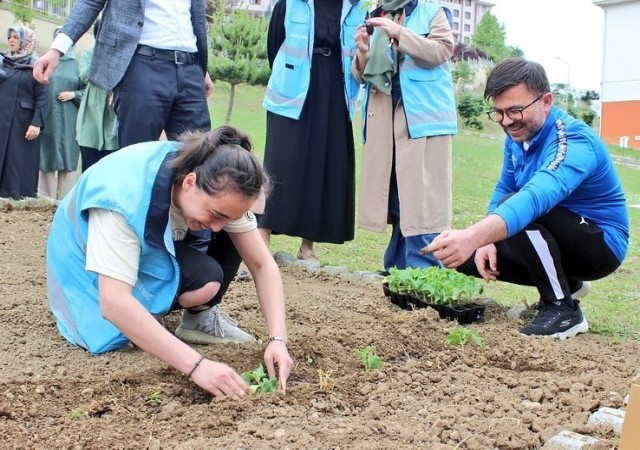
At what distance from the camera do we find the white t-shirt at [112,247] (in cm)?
281

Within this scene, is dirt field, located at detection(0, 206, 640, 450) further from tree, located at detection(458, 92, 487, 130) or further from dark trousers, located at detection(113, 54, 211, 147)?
tree, located at detection(458, 92, 487, 130)

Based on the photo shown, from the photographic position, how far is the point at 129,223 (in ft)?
9.40

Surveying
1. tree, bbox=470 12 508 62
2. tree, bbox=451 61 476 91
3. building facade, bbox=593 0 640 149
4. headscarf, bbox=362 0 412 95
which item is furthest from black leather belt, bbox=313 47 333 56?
tree, bbox=470 12 508 62

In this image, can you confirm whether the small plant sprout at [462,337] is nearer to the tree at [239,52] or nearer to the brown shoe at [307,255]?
the brown shoe at [307,255]

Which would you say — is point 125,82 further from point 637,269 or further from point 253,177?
point 637,269

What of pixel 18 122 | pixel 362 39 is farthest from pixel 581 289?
pixel 18 122

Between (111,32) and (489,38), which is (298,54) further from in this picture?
(489,38)

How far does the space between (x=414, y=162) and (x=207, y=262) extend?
200 cm

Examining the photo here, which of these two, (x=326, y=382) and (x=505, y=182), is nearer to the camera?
(x=326, y=382)

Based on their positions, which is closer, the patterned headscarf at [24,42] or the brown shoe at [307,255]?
the brown shoe at [307,255]

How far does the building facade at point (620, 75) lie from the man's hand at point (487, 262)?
3542 centimetres

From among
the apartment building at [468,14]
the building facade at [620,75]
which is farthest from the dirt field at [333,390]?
the apartment building at [468,14]

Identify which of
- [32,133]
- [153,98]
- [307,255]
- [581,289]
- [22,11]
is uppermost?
[22,11]

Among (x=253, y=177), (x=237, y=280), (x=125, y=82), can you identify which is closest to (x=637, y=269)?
(x=237, y=280)
